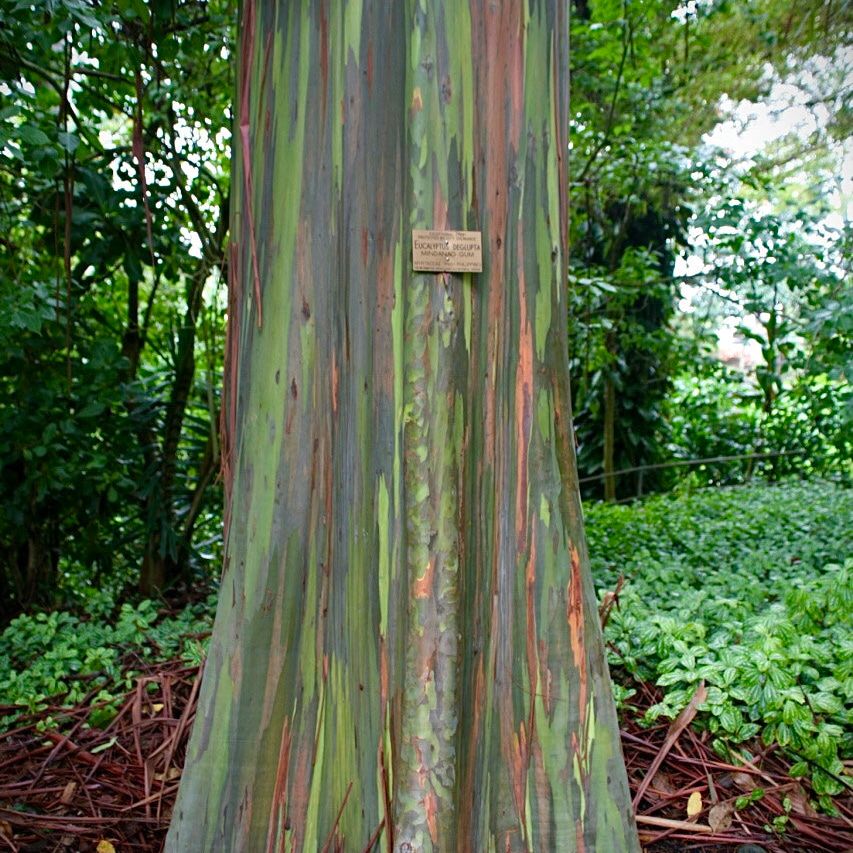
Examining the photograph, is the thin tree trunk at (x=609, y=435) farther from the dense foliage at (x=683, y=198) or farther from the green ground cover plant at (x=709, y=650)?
the green ground cover plant at (x=709, y=650)

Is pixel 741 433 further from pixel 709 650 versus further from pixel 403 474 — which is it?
pixel 403 474

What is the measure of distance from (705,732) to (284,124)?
2.46 meters

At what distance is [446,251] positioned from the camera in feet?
7.50

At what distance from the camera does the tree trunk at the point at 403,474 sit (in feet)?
7.54

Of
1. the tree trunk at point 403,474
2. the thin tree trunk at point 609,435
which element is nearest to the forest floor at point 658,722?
the tree trunk at point 403,474

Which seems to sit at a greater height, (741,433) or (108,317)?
(108,317)

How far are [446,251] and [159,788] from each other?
2139 mm

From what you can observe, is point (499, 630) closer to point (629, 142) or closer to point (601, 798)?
point (601, 798)

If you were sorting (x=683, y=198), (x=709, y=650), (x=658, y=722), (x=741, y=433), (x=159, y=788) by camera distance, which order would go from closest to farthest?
(x=159, y=788)
(x=658, y=722)
(x=709, y=650)
(x=683, y=198)
(x=741, y=433)

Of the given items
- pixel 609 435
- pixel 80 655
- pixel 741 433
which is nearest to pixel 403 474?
pixel 80 655

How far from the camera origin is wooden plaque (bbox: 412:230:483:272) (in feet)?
7.47

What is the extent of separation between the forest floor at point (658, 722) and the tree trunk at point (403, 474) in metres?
0.58

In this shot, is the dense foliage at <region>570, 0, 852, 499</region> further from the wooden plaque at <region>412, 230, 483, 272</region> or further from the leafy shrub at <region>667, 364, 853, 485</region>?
the wooden plaque at <region>412, 230, 483, 272</region>

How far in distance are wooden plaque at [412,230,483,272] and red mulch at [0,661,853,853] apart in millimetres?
1830
